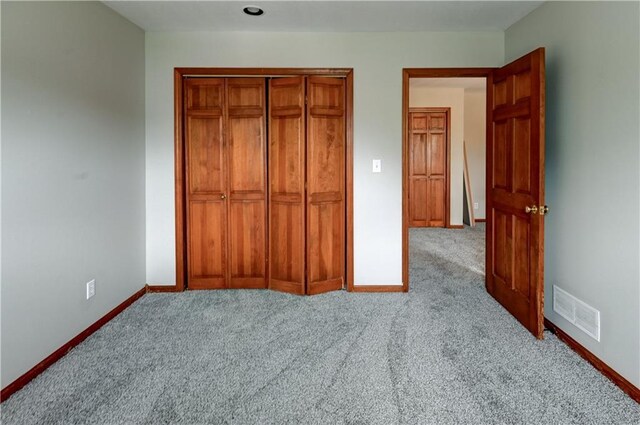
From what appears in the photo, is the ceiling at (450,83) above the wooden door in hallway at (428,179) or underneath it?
above

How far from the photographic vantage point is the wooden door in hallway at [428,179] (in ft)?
24.2

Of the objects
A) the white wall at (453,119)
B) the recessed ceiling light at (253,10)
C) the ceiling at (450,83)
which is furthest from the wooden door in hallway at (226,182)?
the white wall at (453,119)

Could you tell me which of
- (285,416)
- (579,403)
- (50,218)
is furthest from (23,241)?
(579,403)

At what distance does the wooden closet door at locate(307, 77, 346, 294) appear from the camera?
11.9 feet

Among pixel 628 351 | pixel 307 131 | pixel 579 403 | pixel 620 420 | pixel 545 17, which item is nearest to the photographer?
pixel 620 420

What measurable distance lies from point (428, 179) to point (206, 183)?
470cm

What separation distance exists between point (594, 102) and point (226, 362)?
2.60 m

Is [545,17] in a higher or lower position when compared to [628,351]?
higher

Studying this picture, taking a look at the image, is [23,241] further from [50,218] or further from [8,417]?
[8,417]

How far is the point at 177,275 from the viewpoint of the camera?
3.75m

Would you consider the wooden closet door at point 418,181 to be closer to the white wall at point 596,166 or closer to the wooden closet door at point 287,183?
the wooden closet door at point 287,183

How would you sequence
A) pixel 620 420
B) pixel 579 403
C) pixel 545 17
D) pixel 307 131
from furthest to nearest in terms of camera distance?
pixel 307 131 → pixel 545 17 → pixel 579 403 → pixel 620 420

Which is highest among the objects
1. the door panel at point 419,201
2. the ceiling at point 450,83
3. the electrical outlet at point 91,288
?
the ceiling at point 450,83

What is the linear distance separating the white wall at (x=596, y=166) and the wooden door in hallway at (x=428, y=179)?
435 cm
